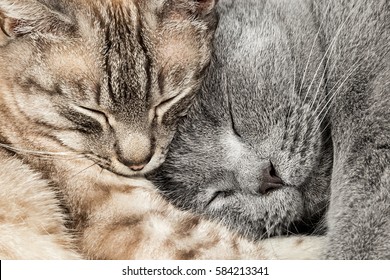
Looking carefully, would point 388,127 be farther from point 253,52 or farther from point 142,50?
point 142,50

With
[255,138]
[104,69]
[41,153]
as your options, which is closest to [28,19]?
[104,69]

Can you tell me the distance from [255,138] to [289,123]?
78mm

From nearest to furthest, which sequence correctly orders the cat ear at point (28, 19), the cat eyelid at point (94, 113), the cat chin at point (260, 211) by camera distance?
the cat ear at point (28, 19), the cat eyelid at point (94, 113), the cat chin at point (260, 211)

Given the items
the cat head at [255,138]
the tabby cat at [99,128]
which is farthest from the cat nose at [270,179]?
the tabby cat at [99,128]

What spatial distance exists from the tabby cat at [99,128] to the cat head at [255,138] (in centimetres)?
6

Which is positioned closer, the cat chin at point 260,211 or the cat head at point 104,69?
the cat head at point 104,69

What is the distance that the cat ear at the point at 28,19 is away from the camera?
1329 mm

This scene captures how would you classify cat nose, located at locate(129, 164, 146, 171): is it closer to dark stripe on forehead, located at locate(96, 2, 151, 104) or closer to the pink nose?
the pink nose

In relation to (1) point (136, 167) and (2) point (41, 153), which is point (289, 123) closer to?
(1) point (136, 167)

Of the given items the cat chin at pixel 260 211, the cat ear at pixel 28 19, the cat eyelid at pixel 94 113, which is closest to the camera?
the cat ear at pixel 28 19

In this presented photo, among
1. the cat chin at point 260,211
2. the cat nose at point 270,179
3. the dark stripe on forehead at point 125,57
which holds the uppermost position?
the dark stripe on forehead at point 125,57

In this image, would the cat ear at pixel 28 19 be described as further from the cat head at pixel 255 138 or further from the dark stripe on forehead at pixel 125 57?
the cat head at pixel 255 138

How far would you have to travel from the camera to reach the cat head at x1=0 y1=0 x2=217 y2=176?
140cm

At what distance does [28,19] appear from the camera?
1.36 meters
